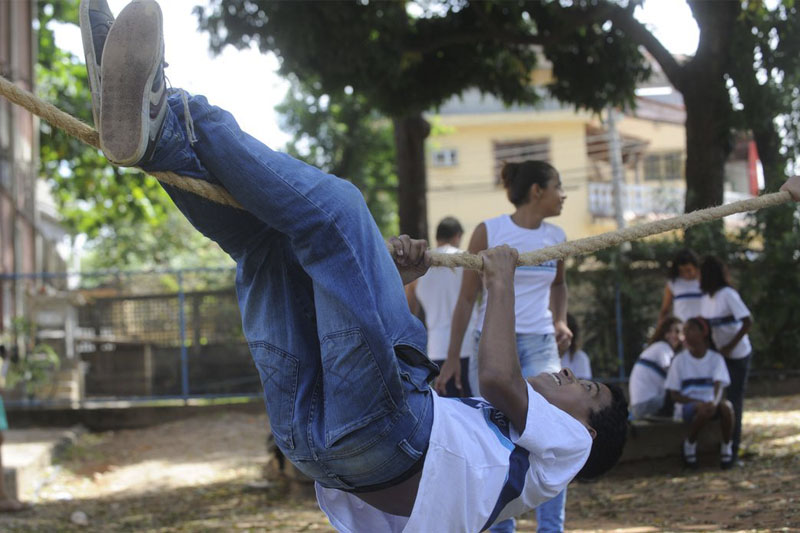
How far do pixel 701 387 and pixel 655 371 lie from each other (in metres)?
0.60

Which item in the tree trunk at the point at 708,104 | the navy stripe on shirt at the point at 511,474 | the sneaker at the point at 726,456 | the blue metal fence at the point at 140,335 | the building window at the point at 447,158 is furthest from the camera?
the building window at the point at 447,158

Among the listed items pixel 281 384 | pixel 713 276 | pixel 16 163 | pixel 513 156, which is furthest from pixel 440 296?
pixel 513 156

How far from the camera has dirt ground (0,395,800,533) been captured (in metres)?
5.57

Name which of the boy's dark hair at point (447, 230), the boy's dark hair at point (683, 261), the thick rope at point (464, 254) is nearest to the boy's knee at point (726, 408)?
the boy's dark hair at point (683, 261)

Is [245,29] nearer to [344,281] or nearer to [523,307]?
[523,307]

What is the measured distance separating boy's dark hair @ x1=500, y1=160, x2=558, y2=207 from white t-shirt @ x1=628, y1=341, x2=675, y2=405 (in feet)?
10.7

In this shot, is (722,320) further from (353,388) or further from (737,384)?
(353,388)

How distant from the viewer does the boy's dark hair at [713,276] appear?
6844 mm

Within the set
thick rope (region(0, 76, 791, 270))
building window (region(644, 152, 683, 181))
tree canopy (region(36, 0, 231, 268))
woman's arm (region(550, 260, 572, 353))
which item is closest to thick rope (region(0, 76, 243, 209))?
thick rope (region(0, 76, 791, 270))

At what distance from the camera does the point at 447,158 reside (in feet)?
91.9

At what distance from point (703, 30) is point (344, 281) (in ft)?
26.4

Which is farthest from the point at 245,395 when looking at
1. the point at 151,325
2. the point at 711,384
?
the point at 711,384

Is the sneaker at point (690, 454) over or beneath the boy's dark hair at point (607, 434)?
beneath

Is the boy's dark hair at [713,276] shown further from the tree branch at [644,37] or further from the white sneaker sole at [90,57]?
the white sneaker sole at [90,57]
